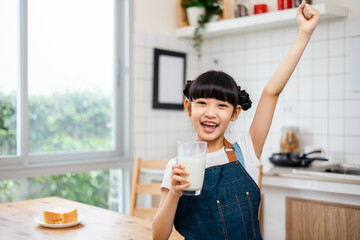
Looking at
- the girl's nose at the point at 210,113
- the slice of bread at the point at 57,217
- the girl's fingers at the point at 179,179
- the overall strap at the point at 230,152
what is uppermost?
the girl's nose at the point at 210,113

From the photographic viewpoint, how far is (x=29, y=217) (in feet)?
5.58

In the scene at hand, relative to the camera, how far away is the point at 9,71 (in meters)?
2.63

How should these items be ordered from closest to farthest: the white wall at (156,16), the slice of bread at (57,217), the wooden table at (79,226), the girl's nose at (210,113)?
1. the girl's nose at (210,113)
2. the wooden table at (79,226)
3. the slice of bread at (57,217)
4. the white wall at (156,16)

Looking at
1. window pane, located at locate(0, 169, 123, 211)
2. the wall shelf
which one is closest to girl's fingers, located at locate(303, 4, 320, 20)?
the wall shelf

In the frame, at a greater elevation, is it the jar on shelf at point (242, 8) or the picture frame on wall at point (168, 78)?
the jar on shelf at point (242, 8)

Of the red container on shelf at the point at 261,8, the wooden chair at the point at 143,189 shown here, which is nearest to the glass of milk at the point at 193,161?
the wooden chair at the point at 143,189

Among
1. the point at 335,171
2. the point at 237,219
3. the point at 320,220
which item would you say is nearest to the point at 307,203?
the point at 320,220

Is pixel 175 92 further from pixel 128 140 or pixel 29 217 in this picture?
pixel 29 217

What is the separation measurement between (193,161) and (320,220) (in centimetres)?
156

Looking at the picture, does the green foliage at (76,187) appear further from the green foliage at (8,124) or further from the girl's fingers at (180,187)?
the girl's fingers at (180,187)

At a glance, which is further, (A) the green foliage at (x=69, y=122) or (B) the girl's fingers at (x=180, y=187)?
(A) the green foliage at (x=69, y=122)

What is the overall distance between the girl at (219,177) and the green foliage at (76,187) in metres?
1.82

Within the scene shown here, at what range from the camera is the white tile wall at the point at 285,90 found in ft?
9.27

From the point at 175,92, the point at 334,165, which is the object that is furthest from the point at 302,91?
the point at 175,92
